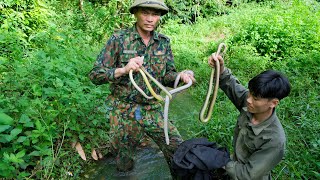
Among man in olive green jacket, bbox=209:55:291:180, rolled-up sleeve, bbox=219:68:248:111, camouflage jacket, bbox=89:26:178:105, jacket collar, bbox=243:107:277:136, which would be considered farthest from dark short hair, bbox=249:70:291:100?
camouflage jacket, bbox=89:26:178:105

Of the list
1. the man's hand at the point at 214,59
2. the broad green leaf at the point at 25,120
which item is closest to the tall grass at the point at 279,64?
the man's hand at the point at 214,59

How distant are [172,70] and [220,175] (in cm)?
116

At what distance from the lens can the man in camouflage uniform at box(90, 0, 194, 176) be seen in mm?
2695

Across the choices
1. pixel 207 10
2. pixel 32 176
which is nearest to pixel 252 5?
pixel 207 10

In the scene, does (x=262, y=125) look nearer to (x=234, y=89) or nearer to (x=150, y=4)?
(x=234, y=89)

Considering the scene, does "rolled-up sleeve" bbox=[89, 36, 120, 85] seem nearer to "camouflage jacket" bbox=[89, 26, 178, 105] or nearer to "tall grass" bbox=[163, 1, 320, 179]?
"camouflage jacket" bbox=[89, 26, 178, 105]

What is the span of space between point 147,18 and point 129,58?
0.42 metres

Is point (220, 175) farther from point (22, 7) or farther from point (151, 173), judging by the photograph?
point (22, 7)

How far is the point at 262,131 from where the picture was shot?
Result: 6.84 feet

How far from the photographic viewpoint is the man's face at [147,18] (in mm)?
2656

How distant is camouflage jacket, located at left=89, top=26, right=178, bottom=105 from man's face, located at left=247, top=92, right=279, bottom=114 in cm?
95

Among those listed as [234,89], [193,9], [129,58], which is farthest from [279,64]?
[193,9]

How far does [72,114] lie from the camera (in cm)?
342

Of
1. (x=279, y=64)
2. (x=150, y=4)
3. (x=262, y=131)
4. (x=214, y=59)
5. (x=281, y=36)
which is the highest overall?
(x=150, y=4)
